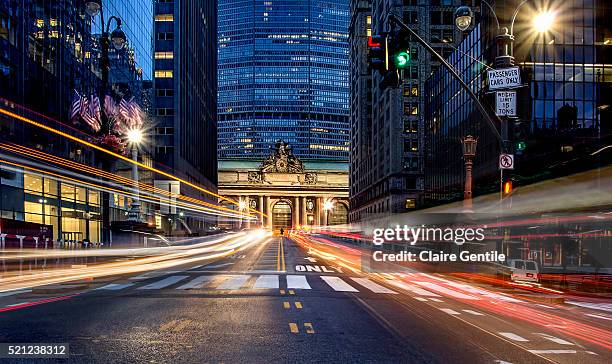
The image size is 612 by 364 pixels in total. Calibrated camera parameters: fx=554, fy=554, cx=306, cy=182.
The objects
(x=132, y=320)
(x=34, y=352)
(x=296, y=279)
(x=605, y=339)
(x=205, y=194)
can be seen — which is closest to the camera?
(x=34, y=352)

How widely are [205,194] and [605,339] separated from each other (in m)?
116

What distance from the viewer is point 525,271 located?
23297 millimetres

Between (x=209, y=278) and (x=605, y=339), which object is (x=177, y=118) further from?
(x=605, y=339)

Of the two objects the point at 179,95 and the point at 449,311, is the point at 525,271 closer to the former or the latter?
the point at 449,311

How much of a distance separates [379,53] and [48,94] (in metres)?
37.4

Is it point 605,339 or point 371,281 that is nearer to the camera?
point 605,339

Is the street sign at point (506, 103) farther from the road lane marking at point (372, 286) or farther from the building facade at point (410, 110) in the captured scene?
the building facade at point (410, 110)

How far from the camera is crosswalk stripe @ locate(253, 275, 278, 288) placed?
20.5 m

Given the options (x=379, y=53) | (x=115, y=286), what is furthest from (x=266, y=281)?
(x=379, y=53)

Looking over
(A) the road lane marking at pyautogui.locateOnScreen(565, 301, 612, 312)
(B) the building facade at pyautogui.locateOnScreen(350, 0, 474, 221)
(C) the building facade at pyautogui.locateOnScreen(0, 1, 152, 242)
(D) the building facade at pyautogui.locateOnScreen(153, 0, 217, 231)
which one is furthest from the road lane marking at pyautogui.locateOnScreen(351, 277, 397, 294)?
(B) the building facade at pyautogui.locateOnScreen(350, 0, 474, 221)

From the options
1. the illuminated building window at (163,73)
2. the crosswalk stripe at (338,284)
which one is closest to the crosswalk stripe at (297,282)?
the crosswalk stripe at (338,284)

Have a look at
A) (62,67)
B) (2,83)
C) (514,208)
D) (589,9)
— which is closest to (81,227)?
(62,67)

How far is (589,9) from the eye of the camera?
47969mm

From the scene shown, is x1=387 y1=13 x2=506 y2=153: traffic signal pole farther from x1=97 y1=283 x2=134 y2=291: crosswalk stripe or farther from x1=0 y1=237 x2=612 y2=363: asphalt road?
x1=97 y1=283 x2=134 y2=291: crosswalk stripe
